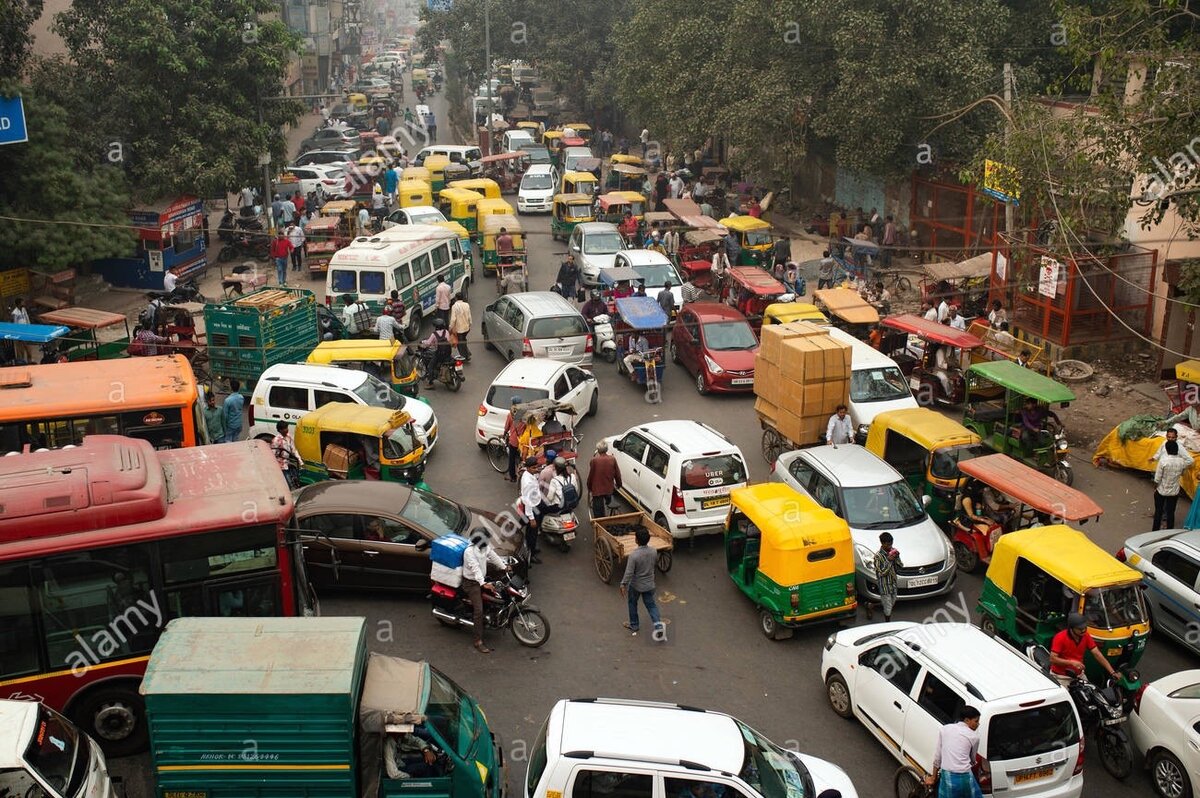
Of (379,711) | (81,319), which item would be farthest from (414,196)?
(379,711)

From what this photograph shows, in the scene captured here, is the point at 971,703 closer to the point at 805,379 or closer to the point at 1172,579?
the point at 1172,579

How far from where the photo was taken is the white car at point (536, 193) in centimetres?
3856

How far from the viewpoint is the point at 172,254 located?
2891cm

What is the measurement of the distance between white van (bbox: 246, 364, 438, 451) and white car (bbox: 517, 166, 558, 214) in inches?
850

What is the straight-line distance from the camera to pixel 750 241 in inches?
1150

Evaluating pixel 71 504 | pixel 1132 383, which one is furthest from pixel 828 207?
pixel 71 504

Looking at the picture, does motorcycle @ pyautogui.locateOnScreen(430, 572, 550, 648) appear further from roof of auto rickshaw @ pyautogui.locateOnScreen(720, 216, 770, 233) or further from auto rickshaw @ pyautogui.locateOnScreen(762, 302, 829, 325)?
roof of auto rickshaw @ pyautogui.locateOnScreen(720, 216, 770, 233)

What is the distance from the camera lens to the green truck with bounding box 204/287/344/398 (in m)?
19.7

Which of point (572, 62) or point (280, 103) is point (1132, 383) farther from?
point (572, 62)

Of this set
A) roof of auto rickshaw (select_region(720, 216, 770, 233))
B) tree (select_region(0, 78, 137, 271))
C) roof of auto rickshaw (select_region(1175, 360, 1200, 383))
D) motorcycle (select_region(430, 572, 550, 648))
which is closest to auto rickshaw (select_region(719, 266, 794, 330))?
roof of auto rickshaw (select_region(720, 216, 770, 233))

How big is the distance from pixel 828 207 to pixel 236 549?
29.4 m

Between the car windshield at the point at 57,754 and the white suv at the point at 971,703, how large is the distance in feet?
22.6

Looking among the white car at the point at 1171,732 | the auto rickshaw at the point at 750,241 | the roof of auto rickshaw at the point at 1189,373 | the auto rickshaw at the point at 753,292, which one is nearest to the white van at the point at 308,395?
the auto rickshaw at the point at 753,292

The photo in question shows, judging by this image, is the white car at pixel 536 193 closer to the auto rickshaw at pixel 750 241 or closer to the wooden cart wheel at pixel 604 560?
the auto rickshaw at pixel 750 241
